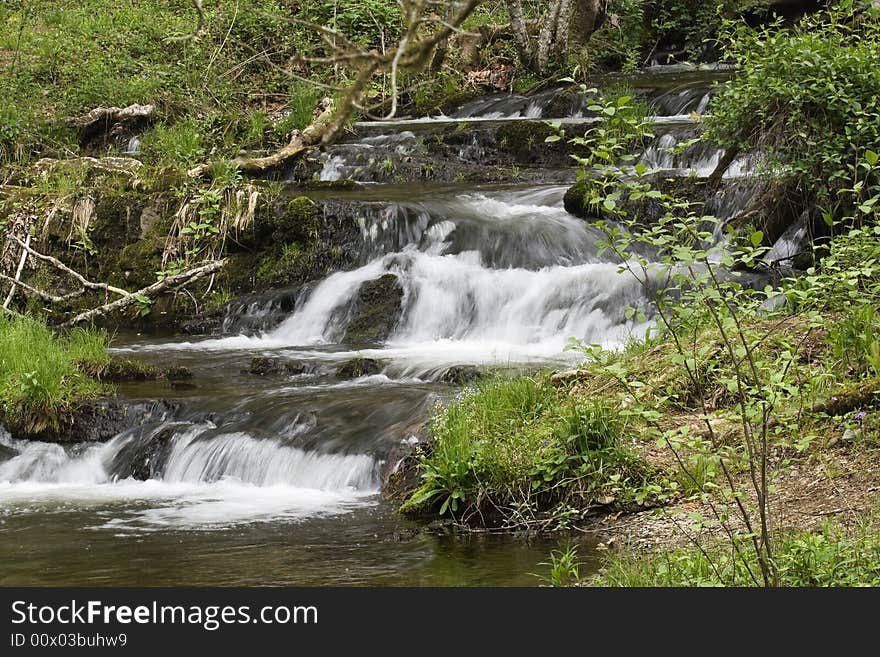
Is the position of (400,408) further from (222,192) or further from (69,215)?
(69,215)

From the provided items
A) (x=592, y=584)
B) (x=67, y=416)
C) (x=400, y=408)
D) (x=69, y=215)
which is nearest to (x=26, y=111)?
(x=69, y=215)

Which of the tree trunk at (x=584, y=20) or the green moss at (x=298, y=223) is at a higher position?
the tree trunk at (x=584, y=20)

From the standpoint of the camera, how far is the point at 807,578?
4.38 m

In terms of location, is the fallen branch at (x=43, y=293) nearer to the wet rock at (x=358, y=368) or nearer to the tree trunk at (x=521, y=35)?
the wet rock at (x=358, y=368)

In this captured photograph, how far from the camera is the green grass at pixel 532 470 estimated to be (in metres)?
6.45

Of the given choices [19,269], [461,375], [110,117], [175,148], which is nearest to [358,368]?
[461,375]

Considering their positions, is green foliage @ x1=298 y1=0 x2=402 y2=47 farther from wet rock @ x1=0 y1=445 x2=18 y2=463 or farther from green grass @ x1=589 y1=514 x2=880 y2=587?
green grass @ x1=589 y1=514 x2=880 y2=587

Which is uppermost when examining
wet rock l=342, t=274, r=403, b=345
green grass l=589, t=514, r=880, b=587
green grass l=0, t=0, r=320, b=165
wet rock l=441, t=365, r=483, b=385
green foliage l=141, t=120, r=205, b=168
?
green grass l=0, t=0, r=320, b=165

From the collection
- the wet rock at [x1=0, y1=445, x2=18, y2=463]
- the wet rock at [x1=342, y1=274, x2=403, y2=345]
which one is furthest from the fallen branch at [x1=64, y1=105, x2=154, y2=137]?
the wet rock at [x1=0, y1=445, x2=18, y2=463]

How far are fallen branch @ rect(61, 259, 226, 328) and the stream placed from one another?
471 millimetres

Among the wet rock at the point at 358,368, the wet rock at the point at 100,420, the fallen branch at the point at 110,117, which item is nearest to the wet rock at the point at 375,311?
the wet rock at the point at 358,368

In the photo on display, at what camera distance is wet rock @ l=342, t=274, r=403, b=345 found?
12211mm

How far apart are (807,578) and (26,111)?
16.0 metres

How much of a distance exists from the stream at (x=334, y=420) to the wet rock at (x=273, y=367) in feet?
0.16
